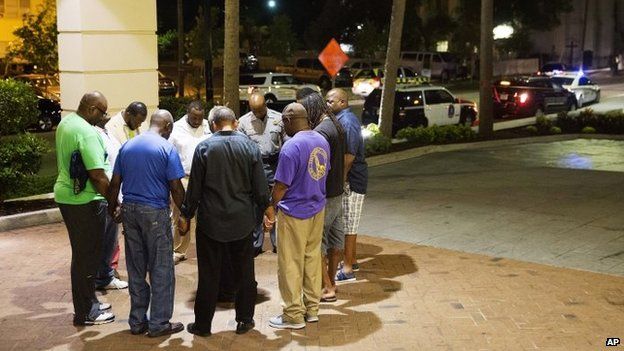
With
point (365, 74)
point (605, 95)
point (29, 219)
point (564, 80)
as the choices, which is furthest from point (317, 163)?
point (605, 95)

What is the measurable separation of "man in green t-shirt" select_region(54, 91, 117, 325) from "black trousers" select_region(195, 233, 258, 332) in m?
0.87

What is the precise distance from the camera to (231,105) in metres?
15.7

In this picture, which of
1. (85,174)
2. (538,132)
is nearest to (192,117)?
(85,174)

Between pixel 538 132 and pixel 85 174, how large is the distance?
17.2m

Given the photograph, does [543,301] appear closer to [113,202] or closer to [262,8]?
[113,202]

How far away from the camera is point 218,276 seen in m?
6.45

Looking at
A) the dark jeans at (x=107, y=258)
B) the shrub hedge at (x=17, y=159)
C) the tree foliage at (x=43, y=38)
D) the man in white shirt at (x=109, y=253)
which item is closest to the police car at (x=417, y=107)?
the shrub hedge at (x=17, y=159)

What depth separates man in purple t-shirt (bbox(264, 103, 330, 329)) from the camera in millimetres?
6488

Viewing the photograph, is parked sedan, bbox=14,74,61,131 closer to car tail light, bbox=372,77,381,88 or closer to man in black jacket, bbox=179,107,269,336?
car tail light, bbox=372,77,381,88

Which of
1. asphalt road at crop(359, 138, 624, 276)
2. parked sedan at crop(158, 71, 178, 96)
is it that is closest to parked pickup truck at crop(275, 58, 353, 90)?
parked sedan at crop(158, 71, 178, 96)

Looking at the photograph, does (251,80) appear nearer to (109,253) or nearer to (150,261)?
(109,253)

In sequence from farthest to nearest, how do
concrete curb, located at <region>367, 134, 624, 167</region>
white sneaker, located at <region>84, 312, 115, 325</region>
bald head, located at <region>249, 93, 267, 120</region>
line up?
concrete curb, located at <region>367, 134, 624, 167</region> < bald head, located at <region>249, 93, 267, 120</region> < white sneaker, located at <region>84, 312, 115, 325</region>

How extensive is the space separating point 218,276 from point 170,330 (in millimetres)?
613

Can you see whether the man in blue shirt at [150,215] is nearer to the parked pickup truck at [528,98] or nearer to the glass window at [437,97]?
the glass window at [437,97]
